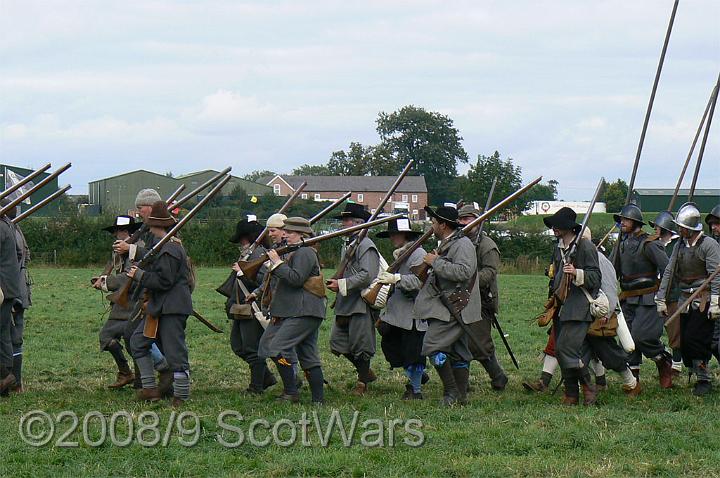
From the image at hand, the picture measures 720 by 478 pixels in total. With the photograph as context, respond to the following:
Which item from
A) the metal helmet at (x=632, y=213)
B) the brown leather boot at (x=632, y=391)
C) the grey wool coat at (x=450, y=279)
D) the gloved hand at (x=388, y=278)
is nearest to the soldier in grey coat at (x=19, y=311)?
the gloved hand at (x=388, y=278)

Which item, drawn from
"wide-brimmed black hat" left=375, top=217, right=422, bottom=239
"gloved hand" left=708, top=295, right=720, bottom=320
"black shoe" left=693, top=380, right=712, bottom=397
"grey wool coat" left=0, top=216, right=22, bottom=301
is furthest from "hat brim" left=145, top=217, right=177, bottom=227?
"black shoe" left=693, top=380, right=712, bottom=397

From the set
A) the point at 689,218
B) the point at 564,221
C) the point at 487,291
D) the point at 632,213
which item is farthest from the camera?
the point at 632,213

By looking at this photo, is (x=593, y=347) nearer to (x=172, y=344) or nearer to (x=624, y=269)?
(x=624, y=269)

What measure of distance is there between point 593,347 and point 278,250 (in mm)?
3302

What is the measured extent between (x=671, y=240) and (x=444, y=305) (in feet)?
11.6

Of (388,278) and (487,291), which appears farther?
(487,291)

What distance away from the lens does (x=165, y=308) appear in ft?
32.0

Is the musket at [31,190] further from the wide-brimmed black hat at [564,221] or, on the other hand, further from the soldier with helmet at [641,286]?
the soldier with helmet at [641,286]

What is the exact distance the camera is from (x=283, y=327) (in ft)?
32.5

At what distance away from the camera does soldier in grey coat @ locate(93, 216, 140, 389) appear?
10508mm

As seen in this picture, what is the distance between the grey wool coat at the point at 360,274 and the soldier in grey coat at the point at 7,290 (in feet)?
10.8

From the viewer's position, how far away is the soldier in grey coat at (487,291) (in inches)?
433

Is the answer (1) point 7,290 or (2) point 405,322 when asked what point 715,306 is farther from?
(1) point 7,290

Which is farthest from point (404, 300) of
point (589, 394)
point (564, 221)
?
point (589, 394)
